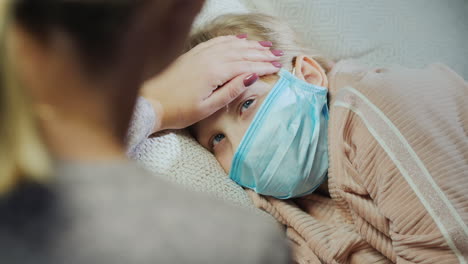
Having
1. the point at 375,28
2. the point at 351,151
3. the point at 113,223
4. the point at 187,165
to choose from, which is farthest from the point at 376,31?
the point at 113,223

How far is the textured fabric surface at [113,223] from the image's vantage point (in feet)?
1.05

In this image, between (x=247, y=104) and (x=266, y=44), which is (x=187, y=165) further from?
(x=266, y=44)

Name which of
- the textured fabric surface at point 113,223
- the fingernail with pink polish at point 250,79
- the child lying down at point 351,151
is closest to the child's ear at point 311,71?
the child lying down at point 351,151

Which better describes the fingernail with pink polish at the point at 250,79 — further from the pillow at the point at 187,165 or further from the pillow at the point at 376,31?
the pillow at the point at 376,31

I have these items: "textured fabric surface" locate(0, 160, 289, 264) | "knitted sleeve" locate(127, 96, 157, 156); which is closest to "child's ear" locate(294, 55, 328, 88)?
"knitted sleeve" locate(127, 96, 157, 156)

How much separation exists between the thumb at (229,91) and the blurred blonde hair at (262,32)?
13 centimetres

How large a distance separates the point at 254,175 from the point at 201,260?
0.75 m

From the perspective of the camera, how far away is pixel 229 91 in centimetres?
107

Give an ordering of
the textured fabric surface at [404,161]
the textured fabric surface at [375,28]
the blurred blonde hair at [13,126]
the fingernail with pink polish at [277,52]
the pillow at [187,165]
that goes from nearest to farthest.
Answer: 1. the blurred blonde hair at [13,126]
2. the textured fabric surface at [404,161]
3. the pillow at [187,165]
4. the fingernail with pink polish at [277,52]
5. the textured fabric surface at [375,28]

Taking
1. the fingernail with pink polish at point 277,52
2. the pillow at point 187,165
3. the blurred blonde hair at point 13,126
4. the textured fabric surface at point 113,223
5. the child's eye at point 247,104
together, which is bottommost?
the pillow at point 187,165

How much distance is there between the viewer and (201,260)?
1.16ft

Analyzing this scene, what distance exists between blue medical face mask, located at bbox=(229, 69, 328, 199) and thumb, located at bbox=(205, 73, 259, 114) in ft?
0.20

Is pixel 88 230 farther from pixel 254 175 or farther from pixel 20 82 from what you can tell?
pixel 254 175

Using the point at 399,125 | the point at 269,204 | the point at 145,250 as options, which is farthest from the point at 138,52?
the point at 269,204
